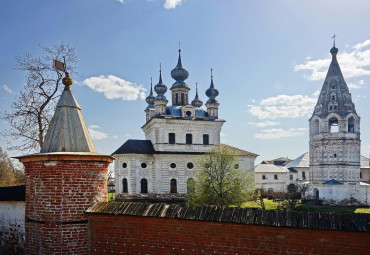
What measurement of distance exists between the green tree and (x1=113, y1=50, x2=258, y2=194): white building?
6693mm

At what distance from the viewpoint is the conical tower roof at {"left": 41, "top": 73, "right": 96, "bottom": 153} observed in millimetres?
5812

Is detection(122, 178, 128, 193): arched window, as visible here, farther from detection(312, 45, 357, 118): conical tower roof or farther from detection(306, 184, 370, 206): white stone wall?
detection(312, 45, 357, 118): conical tower roof

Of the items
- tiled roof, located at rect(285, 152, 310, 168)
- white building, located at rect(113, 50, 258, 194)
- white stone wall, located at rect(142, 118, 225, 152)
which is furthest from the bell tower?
white stone wall, located at rect(142, 118, 225, 152)

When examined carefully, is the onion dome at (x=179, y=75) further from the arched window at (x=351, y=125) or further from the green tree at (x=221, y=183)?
the arched window at (x=351, y=125)

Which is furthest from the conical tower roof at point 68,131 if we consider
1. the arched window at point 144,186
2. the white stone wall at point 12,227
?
the arched window at point 144,186

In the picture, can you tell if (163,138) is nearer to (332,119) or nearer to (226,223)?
(332,119)

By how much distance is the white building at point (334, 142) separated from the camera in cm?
3133

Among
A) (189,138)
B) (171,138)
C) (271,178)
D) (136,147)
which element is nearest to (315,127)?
(271,178)

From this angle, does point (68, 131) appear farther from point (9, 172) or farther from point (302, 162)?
point (302, 162)

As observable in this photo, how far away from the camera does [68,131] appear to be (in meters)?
5.97

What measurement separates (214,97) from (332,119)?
15.2m

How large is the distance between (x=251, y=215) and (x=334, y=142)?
32.7 m

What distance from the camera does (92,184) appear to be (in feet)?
18.9

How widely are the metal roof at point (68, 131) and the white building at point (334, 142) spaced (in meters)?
31.3
